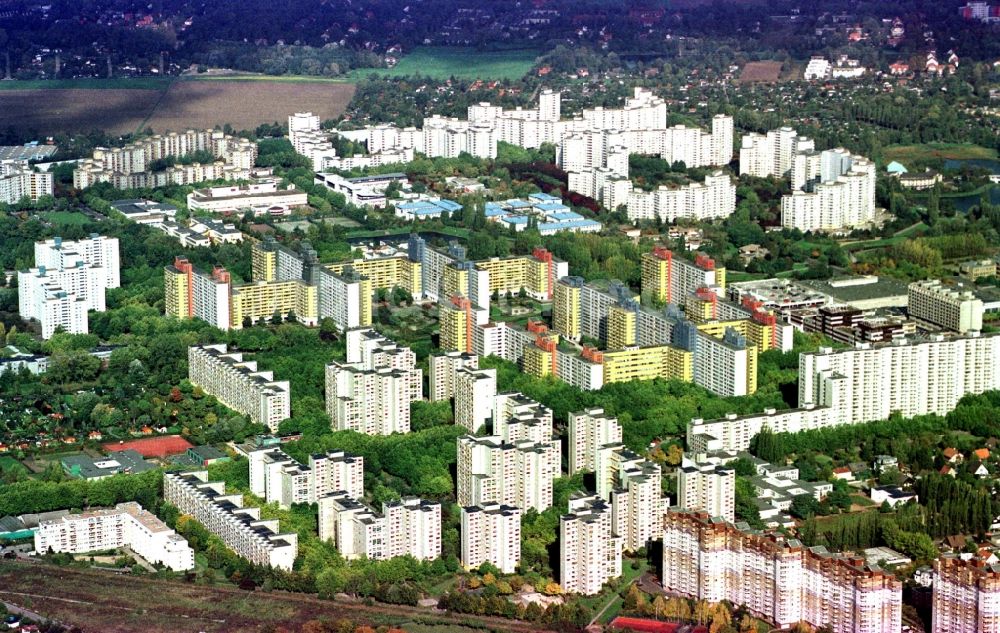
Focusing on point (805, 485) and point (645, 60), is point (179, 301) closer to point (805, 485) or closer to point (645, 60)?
point (805, 485)

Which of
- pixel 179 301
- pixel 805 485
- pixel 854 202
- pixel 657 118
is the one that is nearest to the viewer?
pixel 805 485

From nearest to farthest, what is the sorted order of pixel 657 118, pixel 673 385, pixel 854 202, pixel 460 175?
pixel 673 385, pixel 854 202, pixel 460 175, pixel 657 118

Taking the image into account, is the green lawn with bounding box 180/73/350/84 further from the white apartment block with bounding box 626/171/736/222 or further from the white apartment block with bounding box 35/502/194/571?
the white apartment block with bounding box 35/502/194/571

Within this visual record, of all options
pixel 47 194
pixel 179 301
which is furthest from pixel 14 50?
pixel 179 301

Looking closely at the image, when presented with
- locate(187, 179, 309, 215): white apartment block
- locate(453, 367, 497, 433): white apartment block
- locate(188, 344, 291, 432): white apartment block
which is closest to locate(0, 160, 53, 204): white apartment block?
locate(187, 179, 309, 215): white apartment block

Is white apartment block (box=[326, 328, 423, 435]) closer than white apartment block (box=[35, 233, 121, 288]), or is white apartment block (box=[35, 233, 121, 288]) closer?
white apartment block (box=[326, 328, 423, 435])

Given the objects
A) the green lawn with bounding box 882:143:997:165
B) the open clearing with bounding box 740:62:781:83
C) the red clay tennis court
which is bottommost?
the red clay tennis court
